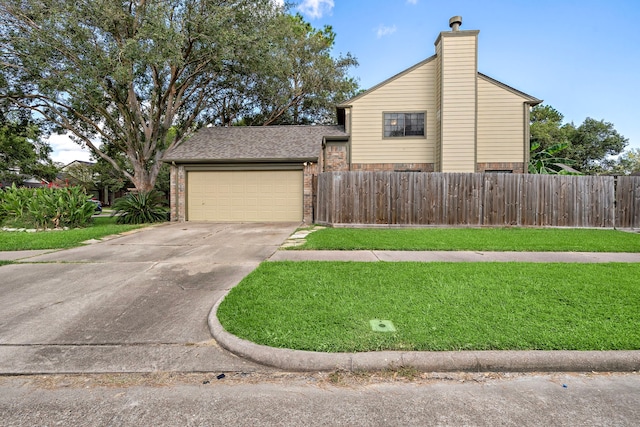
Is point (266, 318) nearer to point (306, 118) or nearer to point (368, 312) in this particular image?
point (368, 312)

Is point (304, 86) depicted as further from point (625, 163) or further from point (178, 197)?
point (625, 163)

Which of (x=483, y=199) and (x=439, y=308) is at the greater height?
(x=483, y=199)

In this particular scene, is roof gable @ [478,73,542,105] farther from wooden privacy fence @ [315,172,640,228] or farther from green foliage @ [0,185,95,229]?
green foliage @ [0,185,95,229]

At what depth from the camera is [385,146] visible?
13.8 metres

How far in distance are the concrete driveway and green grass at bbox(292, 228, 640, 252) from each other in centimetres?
210

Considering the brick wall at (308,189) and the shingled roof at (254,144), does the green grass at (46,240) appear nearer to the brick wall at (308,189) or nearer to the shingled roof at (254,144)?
the shingled roof at (254,144)

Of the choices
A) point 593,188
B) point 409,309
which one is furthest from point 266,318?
point 593,188

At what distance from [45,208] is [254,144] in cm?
775

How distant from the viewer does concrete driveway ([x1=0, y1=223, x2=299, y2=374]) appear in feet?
9.07

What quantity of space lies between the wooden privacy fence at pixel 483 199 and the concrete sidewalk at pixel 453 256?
394 cm

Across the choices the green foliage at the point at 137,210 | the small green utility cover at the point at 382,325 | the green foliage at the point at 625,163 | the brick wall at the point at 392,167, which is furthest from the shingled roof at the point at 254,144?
the green foliage at the point at 625,163

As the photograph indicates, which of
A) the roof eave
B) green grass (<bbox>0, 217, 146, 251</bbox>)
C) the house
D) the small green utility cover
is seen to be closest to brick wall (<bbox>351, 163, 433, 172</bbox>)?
the house

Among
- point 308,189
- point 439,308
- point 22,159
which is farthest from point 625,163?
point 22,159

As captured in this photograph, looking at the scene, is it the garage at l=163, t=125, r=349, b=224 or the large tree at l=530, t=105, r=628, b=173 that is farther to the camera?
the large tree at l=530, t=105, r=628, b=173
